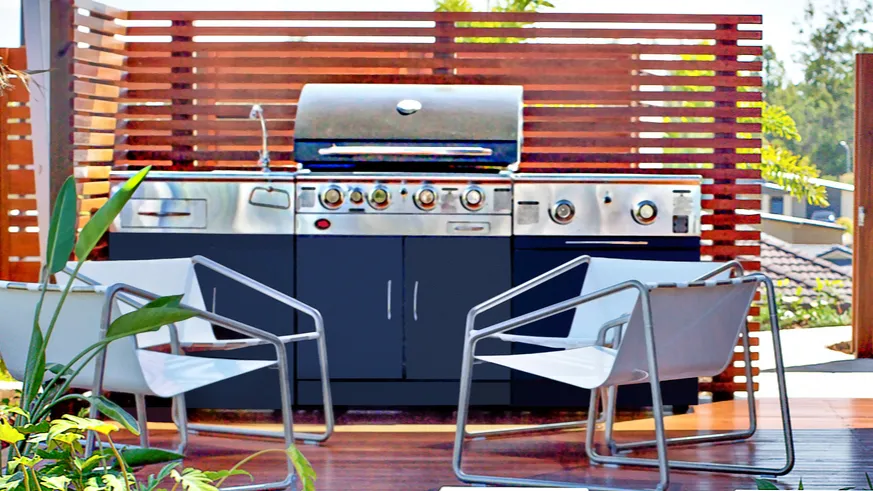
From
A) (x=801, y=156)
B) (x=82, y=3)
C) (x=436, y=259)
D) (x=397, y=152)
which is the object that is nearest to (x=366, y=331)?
(x=436, y=259)

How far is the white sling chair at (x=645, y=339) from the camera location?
3.08 m

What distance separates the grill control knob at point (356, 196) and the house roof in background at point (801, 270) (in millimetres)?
3635

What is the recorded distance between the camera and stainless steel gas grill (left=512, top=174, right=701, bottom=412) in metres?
4.47

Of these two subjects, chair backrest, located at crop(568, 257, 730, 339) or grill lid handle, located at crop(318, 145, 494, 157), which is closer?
chair backrest, located at crop(568, 257, 730, 339)

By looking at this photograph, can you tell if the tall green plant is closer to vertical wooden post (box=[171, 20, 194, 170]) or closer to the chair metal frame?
the chair metal frame

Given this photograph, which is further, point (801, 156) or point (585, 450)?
point (801, 156)

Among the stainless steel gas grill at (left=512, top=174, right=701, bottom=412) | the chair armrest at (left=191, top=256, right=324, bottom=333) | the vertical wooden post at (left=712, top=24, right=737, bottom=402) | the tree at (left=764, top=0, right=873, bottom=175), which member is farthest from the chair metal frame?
the tree at (left=764, top=0, right=873, bottom=175)

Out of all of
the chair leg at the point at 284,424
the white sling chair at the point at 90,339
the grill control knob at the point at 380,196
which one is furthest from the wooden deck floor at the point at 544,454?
the grill control knob at the point at 380,196

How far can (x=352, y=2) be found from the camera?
7504 millimetres

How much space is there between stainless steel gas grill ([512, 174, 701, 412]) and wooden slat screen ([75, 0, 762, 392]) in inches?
18.6

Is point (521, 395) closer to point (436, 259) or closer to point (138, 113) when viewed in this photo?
point (436, 259)

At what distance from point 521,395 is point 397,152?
3.64 ft

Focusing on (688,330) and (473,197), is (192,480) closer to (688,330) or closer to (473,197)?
(688,330)

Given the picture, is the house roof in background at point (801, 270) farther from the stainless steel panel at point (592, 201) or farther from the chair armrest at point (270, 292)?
the chair armrest at point (270, 292)
